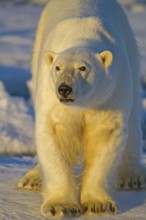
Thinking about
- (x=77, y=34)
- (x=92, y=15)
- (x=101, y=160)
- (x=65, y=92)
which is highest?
(x=92, y=15)

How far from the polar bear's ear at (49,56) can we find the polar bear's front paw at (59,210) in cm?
71

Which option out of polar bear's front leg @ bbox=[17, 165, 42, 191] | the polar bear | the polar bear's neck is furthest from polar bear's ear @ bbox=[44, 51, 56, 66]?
polar bear's front leg @ bbox=[17, 165, 42, 191]

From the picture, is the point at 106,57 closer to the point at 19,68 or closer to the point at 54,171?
the point at 54,171

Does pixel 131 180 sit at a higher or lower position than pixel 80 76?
lower

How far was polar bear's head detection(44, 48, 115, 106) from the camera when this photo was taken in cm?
358

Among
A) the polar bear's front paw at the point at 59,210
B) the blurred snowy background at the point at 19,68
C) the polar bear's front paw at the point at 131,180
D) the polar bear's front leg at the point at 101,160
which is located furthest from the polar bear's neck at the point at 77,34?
the blurred snowy background at the point at 19,68

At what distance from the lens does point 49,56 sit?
3.85 meters

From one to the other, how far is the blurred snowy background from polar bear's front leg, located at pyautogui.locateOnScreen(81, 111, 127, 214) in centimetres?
→ 217

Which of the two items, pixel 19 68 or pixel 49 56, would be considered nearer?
A: pixel 49 56

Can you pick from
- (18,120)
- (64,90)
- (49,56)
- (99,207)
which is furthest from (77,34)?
(18,120)

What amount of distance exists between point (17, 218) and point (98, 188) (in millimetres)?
487

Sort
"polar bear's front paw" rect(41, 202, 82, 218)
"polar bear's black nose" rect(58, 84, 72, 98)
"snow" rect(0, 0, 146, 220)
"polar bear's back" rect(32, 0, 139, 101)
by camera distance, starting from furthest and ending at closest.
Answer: "polar bear's back" rect(32, 0, 139, 101) → "snow" rect(0, 0, 146, 220) → "polar bear's front paw" rect(41, 202, 82, 218) → "polar bear's black nose" rect(58, 84, 72, 98)

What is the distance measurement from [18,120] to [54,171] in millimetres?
3049

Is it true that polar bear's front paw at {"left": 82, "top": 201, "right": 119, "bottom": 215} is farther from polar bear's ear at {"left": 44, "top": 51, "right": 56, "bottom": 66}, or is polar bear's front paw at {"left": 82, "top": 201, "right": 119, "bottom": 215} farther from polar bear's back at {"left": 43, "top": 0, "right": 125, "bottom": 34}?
polar bear's back at {"left": 43, "top": 0, "right": 125, "bottom": 34}
